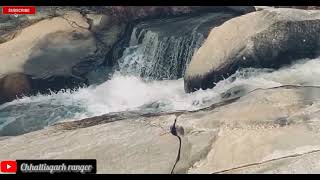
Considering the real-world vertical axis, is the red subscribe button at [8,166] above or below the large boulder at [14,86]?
above

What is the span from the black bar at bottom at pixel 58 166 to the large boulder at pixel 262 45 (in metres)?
3.91

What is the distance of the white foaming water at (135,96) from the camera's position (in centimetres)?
908

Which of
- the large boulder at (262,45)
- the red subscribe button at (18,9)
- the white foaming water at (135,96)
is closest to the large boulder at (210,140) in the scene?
the white foaming water at (135,96)

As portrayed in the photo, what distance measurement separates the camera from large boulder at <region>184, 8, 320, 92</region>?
959cm

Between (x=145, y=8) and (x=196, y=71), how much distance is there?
3957 mm

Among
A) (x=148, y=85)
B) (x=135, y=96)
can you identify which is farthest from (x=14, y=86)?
(x=148, y=85)

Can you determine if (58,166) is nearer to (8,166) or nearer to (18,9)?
(8,166)

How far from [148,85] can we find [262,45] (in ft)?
9.64

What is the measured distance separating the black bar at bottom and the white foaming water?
3155mm

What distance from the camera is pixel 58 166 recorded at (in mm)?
6422

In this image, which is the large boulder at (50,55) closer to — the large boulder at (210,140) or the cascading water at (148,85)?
the cascading water at (148,85)

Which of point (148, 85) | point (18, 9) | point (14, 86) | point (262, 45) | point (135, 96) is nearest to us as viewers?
point (262, 45)

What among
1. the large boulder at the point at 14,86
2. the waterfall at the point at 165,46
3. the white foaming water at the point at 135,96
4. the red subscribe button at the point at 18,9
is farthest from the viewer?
the red subscribe button at the point at 18,9

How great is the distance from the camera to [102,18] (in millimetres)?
12977
